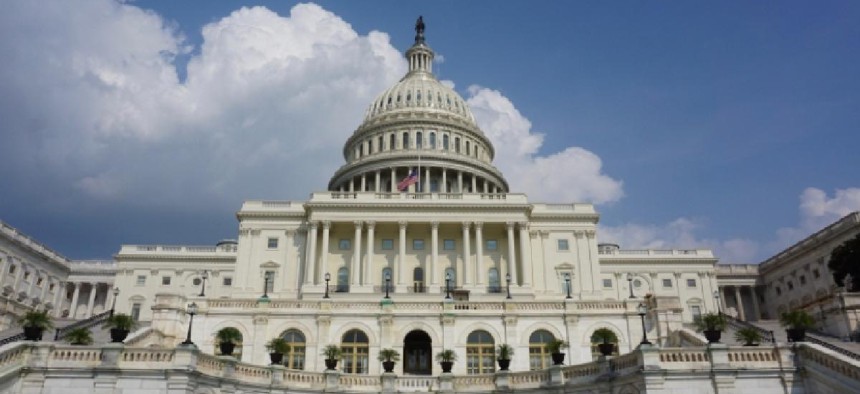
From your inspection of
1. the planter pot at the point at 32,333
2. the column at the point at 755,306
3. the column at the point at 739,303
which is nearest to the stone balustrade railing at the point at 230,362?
the planter pot at the point at 32,333

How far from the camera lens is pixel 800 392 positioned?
26.7 meters

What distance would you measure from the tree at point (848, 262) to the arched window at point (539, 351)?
33.8 m

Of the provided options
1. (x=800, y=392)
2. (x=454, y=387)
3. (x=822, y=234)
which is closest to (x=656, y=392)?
(x=800, y=392)

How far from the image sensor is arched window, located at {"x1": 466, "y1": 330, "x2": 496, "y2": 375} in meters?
41.6

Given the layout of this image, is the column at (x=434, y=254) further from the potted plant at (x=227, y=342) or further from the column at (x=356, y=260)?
the potted plant at (x=227, y=342)

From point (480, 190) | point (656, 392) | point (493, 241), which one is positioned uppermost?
point (480, 190)

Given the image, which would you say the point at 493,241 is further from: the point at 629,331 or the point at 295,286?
the point at 629,331

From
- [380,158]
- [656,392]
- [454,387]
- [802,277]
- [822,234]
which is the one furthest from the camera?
[380,158]

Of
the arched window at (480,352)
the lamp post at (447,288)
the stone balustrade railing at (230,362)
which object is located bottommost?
the stone balustrade railing at (230,362)

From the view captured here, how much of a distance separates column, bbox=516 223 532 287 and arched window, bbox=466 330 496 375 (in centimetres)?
3060

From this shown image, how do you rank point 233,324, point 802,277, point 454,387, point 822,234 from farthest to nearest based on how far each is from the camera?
1. point 802,277
2. point 822,234
3. point 233,324
4. point 454,387

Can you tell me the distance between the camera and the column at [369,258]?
74.3 m

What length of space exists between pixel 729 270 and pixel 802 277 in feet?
46.3

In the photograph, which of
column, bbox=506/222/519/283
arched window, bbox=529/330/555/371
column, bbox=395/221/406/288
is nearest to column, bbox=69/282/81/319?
column, bbox=395/221/406/288
